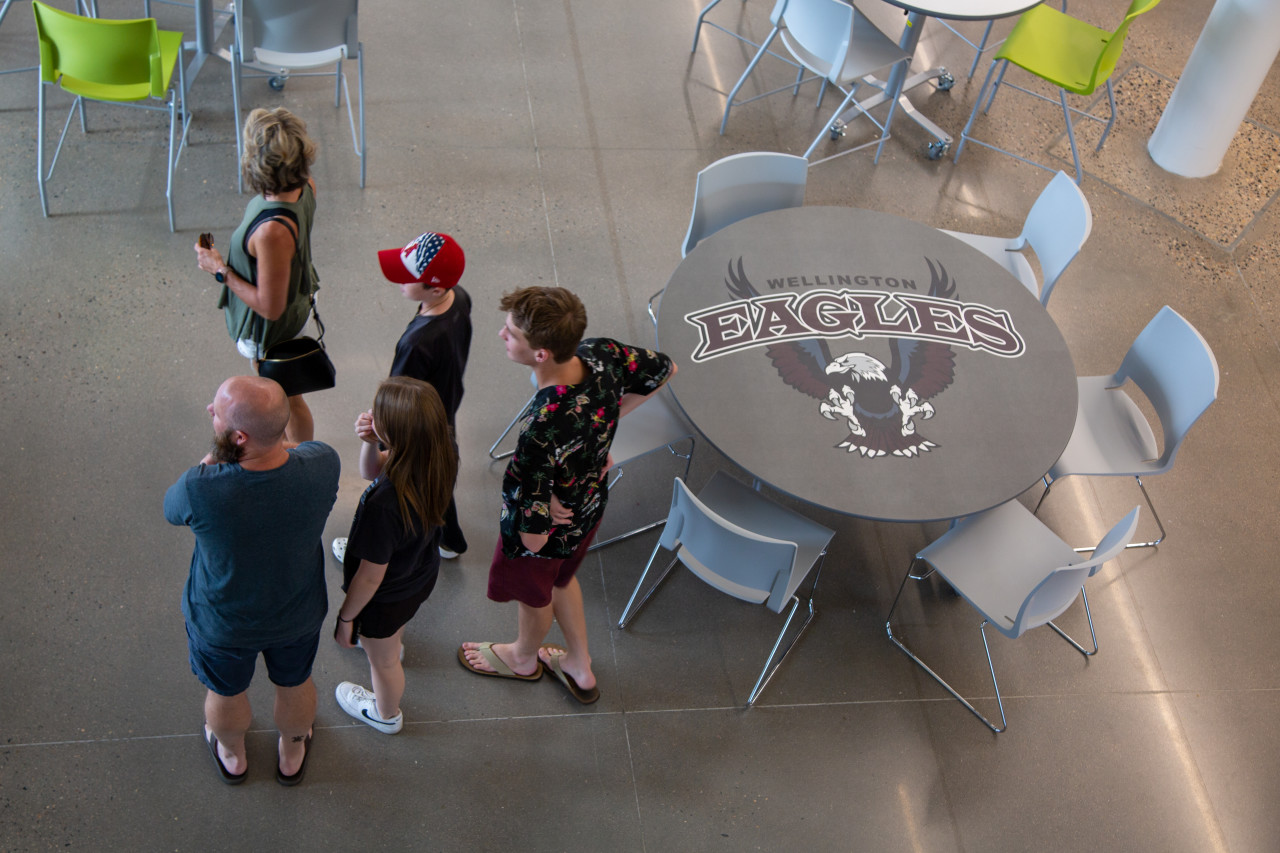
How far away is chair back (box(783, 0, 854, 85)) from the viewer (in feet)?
15.5

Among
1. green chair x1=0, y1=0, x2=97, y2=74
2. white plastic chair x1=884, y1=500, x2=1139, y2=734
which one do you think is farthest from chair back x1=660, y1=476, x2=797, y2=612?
green chair x1=0, y1=0, x2=97, y2=74

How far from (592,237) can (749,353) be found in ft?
5.00

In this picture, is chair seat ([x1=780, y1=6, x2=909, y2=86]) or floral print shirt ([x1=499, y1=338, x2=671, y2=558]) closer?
floral print shirt ([x1=499, y1=338, x2=671, y2=558])

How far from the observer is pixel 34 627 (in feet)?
10.7

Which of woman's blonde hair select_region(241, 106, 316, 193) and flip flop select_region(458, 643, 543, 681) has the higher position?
woman's blonde hair select_region(241, 106, 316, 193)

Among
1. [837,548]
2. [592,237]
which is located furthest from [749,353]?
[592,237]

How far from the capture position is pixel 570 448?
2.61 m

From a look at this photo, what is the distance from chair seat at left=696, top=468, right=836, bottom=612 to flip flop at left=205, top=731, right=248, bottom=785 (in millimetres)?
1737

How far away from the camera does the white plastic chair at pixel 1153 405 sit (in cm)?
373

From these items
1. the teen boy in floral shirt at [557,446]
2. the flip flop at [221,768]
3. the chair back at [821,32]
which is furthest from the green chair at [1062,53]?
the flip flop at [221,768]

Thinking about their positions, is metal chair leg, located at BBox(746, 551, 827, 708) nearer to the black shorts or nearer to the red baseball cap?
the black shorts

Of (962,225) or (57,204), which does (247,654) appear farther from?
(962,225)

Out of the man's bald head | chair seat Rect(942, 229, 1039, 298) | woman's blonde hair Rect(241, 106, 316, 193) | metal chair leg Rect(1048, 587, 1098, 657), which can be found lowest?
metal chair leg Rect(1048, 587, 1098, 657)

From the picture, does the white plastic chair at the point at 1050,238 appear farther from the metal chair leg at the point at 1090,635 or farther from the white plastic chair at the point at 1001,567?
the metal chair leg at the point at 1090,635
